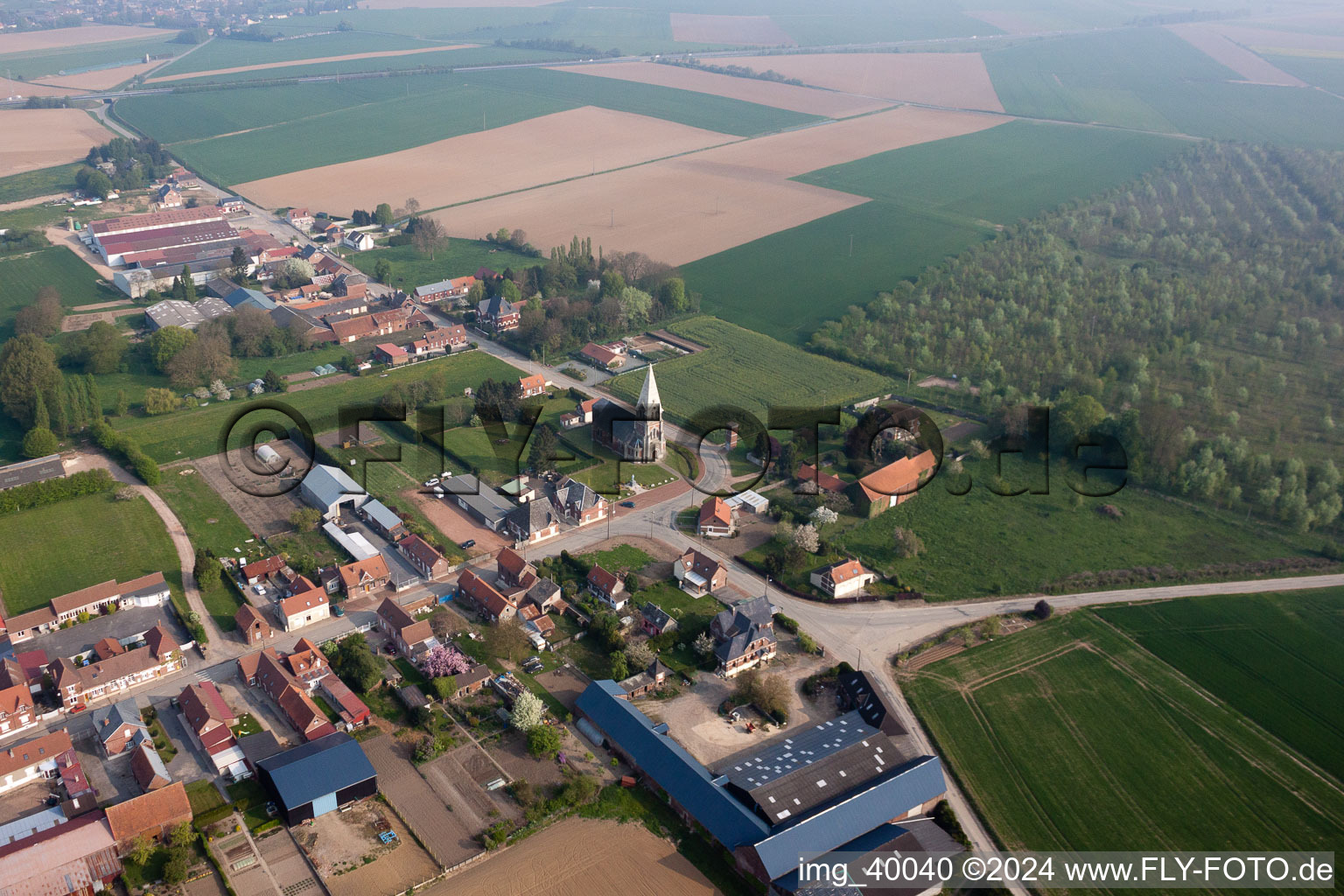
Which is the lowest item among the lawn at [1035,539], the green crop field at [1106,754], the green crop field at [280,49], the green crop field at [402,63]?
the green crop field at [1106,754]

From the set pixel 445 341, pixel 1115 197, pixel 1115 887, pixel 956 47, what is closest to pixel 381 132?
pixel 445 341

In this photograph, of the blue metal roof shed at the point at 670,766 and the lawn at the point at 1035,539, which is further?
the lawn at the point at 1035,539

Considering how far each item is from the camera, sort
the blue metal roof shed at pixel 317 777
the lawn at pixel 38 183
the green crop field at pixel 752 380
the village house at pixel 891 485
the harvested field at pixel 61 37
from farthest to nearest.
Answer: the harvested field at pixel 61 37 < the lawn at pixel 38 183 < the green crop field at pixel 752 380 < the village house at pixel 891 485 < the blue metal roof shed at pixel 317 777

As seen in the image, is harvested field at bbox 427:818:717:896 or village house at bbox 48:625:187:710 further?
village house at bbox 48:625:187:710

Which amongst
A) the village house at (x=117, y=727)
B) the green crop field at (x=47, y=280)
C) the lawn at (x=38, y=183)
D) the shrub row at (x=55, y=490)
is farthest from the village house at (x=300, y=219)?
the village house at (x=117, y=727)

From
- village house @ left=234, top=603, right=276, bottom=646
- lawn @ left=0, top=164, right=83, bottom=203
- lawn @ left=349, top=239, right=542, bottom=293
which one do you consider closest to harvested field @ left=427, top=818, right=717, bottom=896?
village house @ left=234, top=603, right=276, bottom=646

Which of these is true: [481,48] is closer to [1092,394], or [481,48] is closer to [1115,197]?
[1115,197]

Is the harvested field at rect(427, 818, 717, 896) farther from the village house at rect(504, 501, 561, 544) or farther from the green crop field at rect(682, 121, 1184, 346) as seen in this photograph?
the green crop field at rect(682, 121, 1184, 346)

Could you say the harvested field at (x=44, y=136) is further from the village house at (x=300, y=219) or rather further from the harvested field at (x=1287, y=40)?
the harvested field at (x=1287, y=40)
